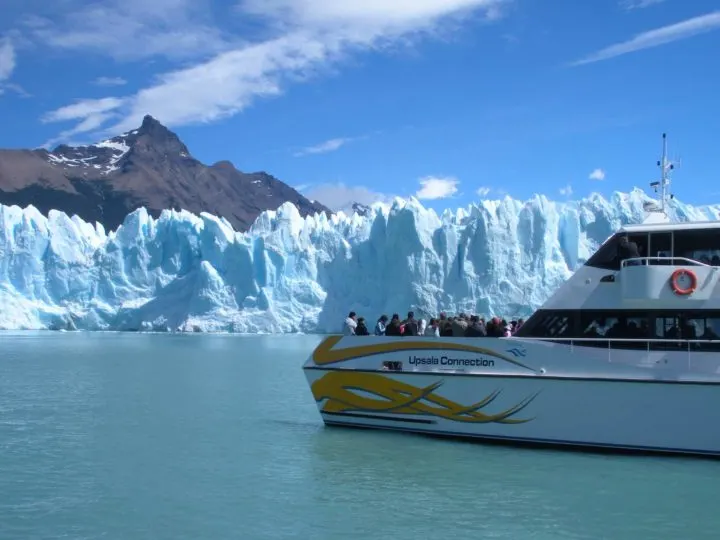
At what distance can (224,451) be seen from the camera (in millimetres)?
11688

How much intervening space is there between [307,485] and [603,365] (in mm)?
4145

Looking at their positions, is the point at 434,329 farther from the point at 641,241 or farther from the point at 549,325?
the point at 641,241

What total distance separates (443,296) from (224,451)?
116ft

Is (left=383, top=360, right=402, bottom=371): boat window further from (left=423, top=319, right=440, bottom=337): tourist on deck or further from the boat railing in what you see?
the boat railing

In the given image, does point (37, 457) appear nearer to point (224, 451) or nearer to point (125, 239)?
point (224, 451)

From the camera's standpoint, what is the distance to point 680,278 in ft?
34.5

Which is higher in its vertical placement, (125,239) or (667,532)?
(125,239)

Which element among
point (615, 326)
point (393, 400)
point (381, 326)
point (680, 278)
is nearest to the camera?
point (680, 278)

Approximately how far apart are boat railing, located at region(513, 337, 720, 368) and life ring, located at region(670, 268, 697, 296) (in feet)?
2.10

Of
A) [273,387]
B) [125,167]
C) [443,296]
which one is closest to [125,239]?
[443,296]

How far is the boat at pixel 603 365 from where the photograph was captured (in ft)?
33.6

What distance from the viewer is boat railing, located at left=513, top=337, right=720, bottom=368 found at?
33.9ft

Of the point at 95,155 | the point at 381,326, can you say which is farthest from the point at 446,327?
the point at 95,155

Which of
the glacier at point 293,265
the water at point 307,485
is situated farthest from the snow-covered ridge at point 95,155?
the water at point 307,485
